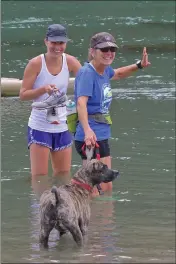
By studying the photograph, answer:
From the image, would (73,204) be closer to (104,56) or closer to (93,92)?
(93,92)

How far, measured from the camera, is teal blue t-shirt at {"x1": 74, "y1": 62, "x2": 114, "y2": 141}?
7938 mm

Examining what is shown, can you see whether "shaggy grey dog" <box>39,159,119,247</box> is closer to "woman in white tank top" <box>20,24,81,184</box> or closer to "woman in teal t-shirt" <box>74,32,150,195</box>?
"woman in teal t-shirt" <box>74,32,150,195</box>

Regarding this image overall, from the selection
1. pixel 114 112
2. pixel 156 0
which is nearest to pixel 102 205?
pixel 114 112

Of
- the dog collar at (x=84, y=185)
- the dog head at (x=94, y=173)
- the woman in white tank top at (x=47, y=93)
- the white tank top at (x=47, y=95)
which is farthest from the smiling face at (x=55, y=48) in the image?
the dog collar at (x=84, y=185)

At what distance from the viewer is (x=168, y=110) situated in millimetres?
16062

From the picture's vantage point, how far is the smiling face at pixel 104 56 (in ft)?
26.4

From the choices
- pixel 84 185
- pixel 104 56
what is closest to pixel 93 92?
pixel 104 56

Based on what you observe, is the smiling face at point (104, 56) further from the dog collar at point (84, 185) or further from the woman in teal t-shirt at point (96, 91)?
the dog collar at point (84, 185)

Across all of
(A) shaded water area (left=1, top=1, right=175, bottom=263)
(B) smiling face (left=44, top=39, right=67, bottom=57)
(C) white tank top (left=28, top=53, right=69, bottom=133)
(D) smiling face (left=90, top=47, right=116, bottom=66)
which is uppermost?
(B) smiling face (left=44, top=39, right=67, bottom=57)

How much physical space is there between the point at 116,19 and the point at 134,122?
18.2 m

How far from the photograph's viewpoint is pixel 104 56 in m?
8.05

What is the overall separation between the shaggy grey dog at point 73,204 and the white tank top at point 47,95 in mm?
1632

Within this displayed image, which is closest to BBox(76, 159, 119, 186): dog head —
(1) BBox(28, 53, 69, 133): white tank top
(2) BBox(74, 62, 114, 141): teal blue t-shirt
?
(2) BBox(74, 62, 114, 141): teal blue t-shirt

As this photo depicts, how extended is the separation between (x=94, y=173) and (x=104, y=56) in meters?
1.18
